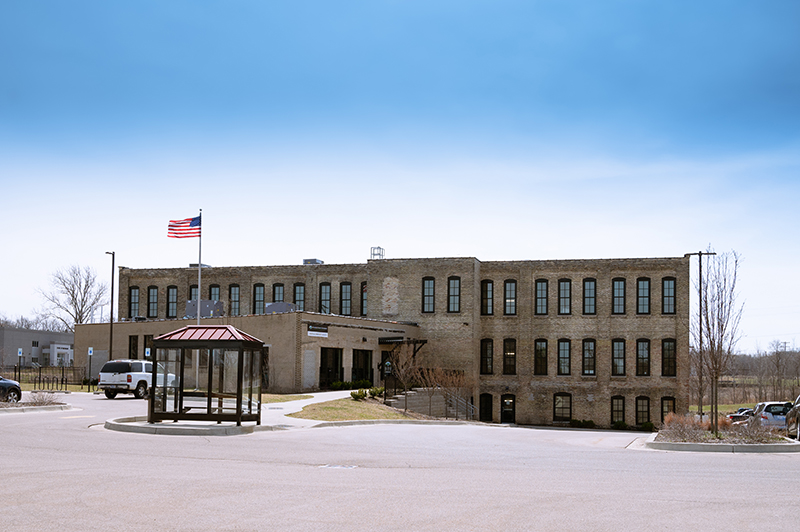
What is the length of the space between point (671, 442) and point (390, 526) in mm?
13211

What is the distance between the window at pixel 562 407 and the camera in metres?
50.6

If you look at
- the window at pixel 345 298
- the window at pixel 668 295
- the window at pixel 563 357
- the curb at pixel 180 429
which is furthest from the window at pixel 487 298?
the curb at pixel 180 429

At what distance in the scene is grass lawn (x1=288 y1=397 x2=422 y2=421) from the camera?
26542 mm

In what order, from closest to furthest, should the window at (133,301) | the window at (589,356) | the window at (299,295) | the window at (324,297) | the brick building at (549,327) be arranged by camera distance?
the brick building at (549,327) < the window at (589,356) < the window at (324,297) < the window at (299,295) < the window at (133,301)

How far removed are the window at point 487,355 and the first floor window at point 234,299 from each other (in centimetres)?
1819

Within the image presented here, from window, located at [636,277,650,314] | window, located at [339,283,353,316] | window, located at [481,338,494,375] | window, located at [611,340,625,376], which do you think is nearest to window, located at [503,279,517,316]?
window, located at [481,338,494,375]

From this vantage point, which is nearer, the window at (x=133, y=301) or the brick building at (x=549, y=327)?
the brick building at (x=549, y=327)

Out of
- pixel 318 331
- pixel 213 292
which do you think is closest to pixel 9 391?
pixel 318 331

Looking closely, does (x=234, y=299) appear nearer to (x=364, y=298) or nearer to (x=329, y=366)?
(x=364, y=298)

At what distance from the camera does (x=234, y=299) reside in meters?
56.7

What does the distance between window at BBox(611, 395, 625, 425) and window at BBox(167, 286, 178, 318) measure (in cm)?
3239

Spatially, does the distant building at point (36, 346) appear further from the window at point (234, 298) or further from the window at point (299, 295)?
the window at point (299, 295)

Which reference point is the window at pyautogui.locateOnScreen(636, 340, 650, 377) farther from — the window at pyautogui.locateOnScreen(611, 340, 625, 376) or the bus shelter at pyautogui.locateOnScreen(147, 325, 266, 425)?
the bus shelter at pyautogui.locateOnScreen(147, 325, 266, 425)

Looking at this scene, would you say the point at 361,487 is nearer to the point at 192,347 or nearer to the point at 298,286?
the point at 192,347
